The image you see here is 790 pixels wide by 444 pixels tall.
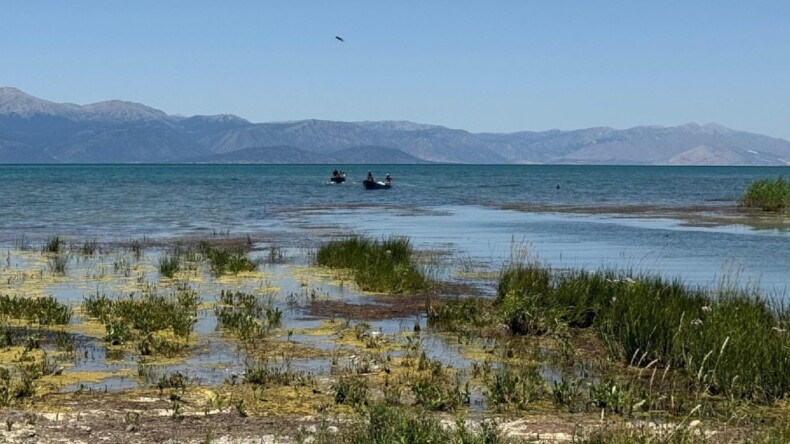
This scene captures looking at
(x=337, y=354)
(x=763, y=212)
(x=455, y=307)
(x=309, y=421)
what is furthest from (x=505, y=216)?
(x=309, y=421)

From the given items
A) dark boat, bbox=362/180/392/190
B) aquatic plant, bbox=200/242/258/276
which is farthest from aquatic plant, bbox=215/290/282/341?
dark boat, bbox=362/180/392/190

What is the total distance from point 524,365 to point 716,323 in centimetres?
309

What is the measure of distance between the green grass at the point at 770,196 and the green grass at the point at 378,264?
127ft

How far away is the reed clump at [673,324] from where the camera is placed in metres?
12.8

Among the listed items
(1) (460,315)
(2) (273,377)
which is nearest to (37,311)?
(2) (273,377)

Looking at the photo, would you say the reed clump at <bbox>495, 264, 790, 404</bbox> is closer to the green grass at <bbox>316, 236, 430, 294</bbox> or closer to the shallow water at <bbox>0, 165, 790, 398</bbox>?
the shallow water at <bbox>0, 165, 790, 398</bbox>

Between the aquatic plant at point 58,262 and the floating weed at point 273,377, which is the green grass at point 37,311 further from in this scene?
the aquatic plant at point 58,262

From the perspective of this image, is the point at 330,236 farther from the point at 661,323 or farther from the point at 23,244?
the point at 661,323

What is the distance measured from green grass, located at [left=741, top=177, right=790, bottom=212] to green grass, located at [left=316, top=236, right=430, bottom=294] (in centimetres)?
3862

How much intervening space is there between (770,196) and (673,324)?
50153 mm

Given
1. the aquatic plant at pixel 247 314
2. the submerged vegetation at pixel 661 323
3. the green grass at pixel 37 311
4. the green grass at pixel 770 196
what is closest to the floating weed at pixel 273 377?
the aquatic plant at pixel 247 314

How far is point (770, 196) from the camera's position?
200 feet

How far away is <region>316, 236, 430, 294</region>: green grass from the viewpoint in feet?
76.2

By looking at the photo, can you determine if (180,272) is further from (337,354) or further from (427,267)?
(337,354)
